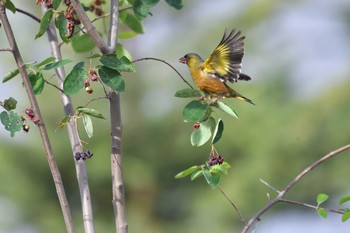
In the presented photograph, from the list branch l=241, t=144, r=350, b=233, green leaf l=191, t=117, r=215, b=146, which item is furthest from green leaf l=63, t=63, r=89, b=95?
branch l=241, t=144, r=350, b=233

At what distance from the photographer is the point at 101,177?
30.1ft

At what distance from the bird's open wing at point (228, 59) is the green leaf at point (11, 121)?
602 millimetres

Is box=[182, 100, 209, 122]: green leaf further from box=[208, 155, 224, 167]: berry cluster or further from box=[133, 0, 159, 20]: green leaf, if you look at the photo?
box=[133, 0, 159, 20]: green leaf

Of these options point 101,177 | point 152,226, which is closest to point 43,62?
point 101,177

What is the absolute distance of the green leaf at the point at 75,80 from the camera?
145cm

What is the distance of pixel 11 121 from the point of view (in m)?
1.42

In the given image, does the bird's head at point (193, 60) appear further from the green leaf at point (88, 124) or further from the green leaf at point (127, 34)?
the green leaf at point (88, 124)

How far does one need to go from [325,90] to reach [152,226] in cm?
280

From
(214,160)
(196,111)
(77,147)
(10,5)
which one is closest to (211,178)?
(214,160)

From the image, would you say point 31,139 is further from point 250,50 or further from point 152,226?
point 250,50

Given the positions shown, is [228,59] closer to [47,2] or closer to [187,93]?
[187,93]

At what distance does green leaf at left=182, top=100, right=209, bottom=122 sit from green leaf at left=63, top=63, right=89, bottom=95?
8.3 inches

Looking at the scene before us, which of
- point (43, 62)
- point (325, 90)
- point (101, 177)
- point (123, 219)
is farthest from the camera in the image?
point (325, 90)

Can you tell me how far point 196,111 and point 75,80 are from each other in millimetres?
249
